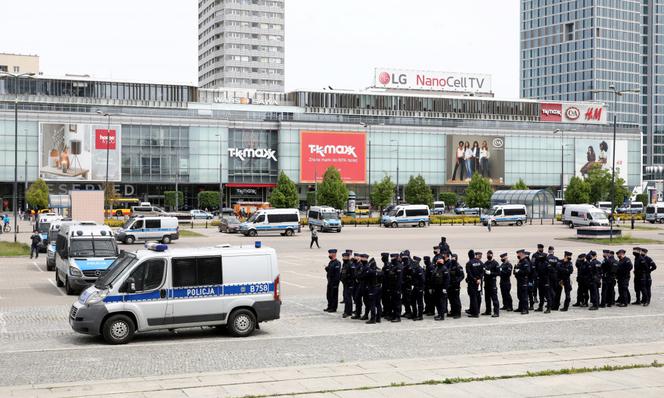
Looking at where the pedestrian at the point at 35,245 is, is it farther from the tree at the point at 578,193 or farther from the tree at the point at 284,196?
the tree at the point at 578,193

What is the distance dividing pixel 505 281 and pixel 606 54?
177144mm

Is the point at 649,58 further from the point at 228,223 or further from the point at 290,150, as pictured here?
the point at 228,223

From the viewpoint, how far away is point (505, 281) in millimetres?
21234

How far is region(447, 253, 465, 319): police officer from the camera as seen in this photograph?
19938 millimetres

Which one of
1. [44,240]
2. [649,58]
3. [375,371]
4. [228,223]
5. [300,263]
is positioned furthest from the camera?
[649,58]

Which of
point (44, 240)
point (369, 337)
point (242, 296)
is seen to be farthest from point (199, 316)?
point (44, 240)

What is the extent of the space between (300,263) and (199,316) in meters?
19.9

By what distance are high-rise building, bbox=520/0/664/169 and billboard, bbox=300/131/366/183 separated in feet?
276

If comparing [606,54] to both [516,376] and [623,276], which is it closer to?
[623,276]

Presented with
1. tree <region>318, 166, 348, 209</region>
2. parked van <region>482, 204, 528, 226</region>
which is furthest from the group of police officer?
tree <region>318, 166, 348, 209</region>

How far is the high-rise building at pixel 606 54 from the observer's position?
605ft

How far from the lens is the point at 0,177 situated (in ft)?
340

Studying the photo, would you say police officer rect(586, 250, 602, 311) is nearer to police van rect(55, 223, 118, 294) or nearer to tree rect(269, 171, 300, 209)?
police van rect(55, 223, 118, 294)

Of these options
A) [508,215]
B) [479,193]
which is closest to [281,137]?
A: [479,193]
